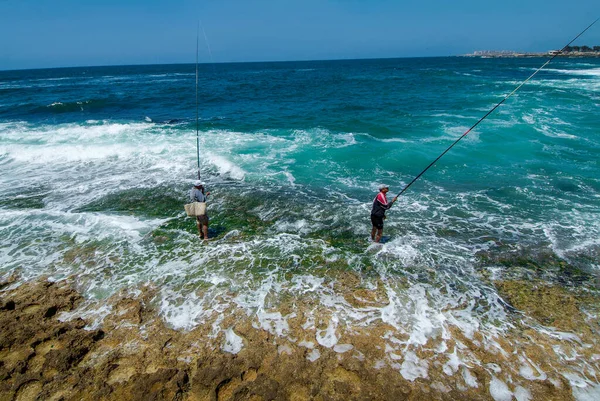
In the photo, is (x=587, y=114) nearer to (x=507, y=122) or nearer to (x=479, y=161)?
(x=507, y=122)

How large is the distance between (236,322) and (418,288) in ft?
11.6

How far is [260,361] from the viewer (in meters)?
4.78

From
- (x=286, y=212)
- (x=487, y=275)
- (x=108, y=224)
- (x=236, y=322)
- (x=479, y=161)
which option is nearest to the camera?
(x=236, y=322)

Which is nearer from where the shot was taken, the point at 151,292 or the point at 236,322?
the point at 236,322

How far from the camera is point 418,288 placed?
648cm

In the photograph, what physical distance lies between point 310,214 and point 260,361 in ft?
17.7

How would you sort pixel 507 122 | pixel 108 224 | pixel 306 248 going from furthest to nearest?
pixel 507 122 → pixel 108 224 → pixel 306 248

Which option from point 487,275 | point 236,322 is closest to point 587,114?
point 487,275

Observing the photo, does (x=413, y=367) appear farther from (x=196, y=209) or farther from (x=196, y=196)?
(x=196, y=196)

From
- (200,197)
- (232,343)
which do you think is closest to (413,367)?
(232,343)

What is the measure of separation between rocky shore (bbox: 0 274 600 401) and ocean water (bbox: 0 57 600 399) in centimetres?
24

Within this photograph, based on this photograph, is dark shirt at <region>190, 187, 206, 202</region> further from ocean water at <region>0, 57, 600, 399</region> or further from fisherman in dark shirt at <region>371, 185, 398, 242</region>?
fisherman in dark shirt at <region>371, 185, 398, 242</region>

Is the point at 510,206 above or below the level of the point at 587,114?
below

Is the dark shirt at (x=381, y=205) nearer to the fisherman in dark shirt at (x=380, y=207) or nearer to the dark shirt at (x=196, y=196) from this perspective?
the fisherman in dark shirt at (x=380, y=207)
